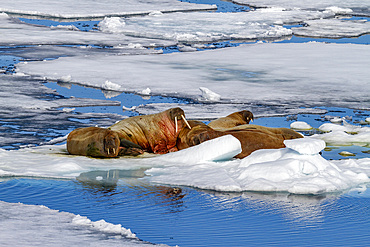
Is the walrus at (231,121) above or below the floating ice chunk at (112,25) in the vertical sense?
below

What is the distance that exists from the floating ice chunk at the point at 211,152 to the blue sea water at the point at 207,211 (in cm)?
74

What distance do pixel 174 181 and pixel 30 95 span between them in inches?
215

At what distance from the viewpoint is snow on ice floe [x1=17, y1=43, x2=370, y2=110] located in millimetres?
10617

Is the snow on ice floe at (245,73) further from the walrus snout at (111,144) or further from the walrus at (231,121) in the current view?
the walrus snout at (111,144)

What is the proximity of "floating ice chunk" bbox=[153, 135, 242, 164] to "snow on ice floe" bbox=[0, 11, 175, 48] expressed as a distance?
31.5 ft

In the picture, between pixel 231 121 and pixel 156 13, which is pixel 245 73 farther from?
pixel 156 13

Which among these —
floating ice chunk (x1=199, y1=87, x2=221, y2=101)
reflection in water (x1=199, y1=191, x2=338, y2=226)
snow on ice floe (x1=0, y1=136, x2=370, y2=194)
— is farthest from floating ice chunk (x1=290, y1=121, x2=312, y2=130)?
reflection in water (x1=199, y1=191, x2=338, y2=226)

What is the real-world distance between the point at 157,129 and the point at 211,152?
41.5 inches

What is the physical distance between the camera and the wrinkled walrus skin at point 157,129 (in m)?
7.17

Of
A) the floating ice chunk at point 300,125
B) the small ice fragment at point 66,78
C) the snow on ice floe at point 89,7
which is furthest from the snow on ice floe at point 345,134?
the snow on ice floe at point 89,7

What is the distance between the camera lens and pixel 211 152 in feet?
20.8

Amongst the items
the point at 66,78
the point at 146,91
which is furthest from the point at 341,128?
the point at 66,78

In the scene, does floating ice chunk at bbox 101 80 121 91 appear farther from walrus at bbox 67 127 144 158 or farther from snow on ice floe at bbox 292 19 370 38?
snow on ice floe at bbox 292 19 370 38

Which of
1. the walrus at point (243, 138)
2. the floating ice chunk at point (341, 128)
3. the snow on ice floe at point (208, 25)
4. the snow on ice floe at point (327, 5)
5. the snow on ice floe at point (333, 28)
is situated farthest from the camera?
the snow on ice floe at point (327, 5)
